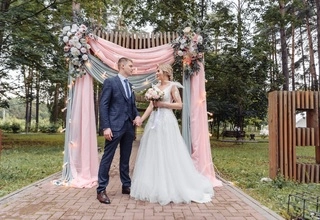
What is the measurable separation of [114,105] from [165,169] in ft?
3.71

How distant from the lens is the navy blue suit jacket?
435 cm

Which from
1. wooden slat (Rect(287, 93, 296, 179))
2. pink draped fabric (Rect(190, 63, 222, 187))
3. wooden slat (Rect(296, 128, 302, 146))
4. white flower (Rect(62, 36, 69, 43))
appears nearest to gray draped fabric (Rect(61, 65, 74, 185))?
white flower (Rect(62, 36, 69, 43))

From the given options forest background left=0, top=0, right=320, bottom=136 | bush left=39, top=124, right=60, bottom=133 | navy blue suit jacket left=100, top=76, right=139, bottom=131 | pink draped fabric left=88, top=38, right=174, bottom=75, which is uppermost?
forest background left=0, top=0, right=320, bottom=136

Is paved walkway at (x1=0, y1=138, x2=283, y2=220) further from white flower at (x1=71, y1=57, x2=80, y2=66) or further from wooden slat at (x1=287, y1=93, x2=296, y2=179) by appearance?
white flower at (x1=71, y1=57, x2=80, y2=66)

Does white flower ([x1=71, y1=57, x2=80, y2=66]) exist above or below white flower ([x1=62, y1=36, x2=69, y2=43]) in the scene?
below

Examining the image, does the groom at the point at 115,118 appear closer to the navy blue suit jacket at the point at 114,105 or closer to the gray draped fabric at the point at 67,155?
the navy blue suit jacket at the point at 114,105

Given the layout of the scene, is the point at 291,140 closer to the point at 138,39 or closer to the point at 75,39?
the point at 138,39

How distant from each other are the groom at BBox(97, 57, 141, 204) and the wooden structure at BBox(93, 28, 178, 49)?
196 centimetres

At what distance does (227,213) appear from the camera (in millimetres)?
3732

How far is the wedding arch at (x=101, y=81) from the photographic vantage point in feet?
19.1

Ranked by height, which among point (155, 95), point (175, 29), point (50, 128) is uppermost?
point (175, 29)

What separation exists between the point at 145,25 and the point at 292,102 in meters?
8.32

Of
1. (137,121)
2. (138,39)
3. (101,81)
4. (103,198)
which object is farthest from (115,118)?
(138,39)

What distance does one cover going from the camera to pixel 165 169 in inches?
173
